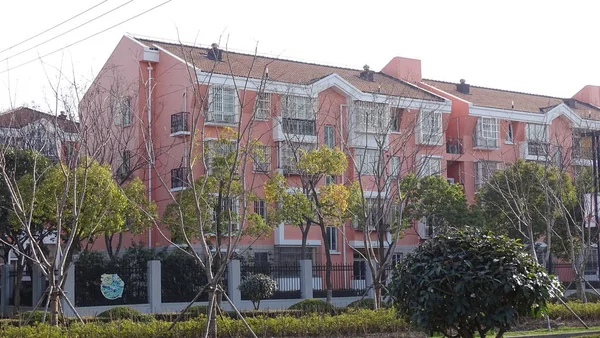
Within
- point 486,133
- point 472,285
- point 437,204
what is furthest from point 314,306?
point 486,133

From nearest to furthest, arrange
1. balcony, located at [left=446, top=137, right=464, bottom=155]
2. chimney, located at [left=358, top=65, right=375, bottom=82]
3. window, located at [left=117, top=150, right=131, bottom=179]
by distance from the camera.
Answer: window, located at [left=117, top=150, right=131, bottom=179], balcony, located at [left=446, top=137, right=464, bottom=155], chimney, located at [left=358, top=65, right=375, bottom=82]

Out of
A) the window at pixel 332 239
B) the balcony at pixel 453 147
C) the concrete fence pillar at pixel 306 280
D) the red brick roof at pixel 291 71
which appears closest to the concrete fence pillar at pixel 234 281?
the concrete fence pillar at pixel 306 280

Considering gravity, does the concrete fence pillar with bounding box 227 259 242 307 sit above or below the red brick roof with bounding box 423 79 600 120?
below

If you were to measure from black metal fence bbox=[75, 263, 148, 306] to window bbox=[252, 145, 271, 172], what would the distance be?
20.3ft

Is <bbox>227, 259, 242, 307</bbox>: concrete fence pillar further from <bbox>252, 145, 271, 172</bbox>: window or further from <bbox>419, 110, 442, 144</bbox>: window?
<bbox>419, 110, 442, 144</bbox>: window

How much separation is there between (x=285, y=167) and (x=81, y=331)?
23.7m

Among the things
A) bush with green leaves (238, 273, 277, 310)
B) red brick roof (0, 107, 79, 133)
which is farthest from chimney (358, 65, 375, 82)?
bush with green leaves (238, 273, 277, 310)

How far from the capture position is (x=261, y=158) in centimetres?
3569

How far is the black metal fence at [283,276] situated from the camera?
34688mm

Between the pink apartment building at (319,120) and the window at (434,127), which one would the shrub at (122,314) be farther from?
the window at (434,127)

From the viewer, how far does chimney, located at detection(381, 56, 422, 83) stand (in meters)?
52.1

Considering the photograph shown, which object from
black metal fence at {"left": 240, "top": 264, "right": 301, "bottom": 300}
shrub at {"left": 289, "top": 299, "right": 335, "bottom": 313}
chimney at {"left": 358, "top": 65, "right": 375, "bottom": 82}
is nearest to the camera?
shrub at {"left": 289, "top": 299, "right": 335, "bottom": 313}

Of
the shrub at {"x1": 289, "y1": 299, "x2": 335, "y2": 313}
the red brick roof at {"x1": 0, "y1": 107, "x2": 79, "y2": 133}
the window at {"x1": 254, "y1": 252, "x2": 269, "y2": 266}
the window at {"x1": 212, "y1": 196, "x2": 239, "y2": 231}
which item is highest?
the red brick roof at {"x1": 0, "y1": 107, "x2": 79, "y2": 133}

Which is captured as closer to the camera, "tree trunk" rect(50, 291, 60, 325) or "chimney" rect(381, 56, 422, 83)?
"tree trunk" rect(50, 291, 60, 325)
